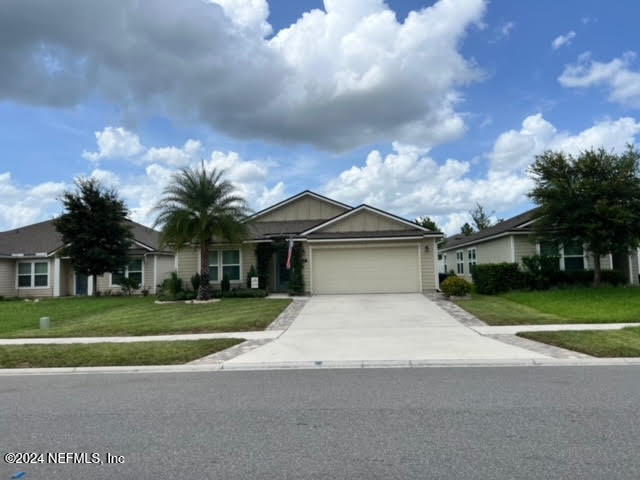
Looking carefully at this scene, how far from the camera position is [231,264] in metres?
23.0

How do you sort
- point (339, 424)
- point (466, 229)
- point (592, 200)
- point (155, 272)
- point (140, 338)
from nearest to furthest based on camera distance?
point (339, 424)
point (140, 338)
point (592, 200)
point (155, 272)
point (466, 229)

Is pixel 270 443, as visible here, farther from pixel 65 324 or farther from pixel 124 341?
pixel 65 324

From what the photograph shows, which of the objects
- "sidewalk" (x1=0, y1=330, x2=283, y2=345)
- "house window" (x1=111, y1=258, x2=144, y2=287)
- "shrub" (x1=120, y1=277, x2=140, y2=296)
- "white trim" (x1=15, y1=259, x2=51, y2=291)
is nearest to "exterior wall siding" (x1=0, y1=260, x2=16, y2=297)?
"white trim" (x1=15, y1=259, x2=51, y2=291)

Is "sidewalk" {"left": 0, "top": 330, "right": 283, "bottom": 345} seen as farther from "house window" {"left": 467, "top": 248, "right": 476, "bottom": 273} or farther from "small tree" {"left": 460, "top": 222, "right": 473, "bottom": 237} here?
"small tree" {"left": 460, "top": 222, "right": 473, "bottom": 237}

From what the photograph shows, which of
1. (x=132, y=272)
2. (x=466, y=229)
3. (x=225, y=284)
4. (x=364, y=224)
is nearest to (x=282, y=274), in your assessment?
(x=225, y=284)

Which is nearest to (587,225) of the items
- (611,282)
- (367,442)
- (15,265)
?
(611,282)

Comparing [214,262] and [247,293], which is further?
[214,262]

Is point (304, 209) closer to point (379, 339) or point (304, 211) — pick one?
point (304, 211)

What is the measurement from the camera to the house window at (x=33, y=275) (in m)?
26.7

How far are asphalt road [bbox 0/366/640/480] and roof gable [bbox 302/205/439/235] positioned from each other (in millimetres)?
14500

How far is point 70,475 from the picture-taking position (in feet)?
12.3

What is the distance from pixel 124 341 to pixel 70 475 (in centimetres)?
732

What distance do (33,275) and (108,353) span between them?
2198cm

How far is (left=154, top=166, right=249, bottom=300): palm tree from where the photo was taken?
18.8 metres
